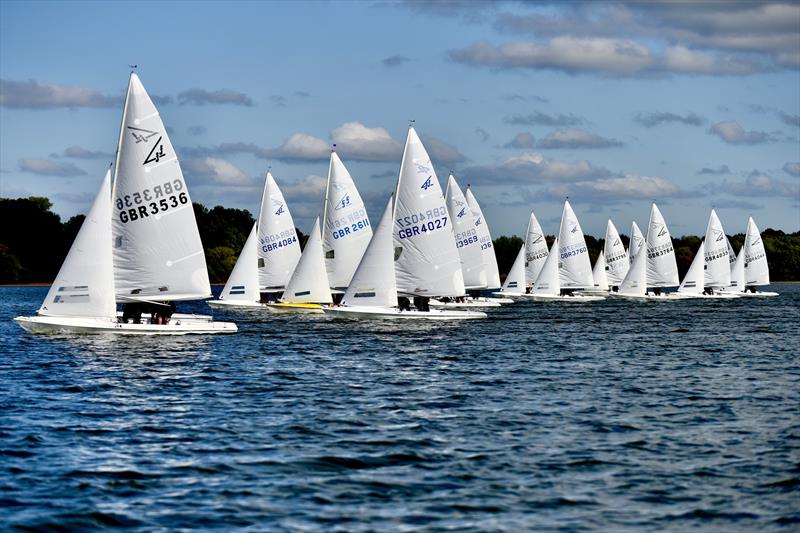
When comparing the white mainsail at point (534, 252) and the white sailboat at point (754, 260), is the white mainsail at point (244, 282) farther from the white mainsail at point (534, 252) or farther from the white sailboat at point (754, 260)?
the white sailboat at point (754, 260)

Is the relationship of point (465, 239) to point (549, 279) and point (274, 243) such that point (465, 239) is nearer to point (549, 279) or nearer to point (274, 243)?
point (274, 243)

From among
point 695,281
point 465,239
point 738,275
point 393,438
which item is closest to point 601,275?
point 695,281

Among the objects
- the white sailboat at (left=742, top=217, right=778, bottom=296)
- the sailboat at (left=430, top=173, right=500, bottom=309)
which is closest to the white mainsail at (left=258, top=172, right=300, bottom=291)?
the sailboat at (left=430, top=173, right=500, bottom=309)

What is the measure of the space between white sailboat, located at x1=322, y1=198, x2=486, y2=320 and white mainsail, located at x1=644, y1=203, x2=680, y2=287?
63747 millimetres

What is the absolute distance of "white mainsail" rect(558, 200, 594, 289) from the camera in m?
118

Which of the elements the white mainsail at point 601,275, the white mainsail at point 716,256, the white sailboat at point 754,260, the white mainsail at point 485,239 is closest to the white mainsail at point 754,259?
the white sailboat at point 754,260

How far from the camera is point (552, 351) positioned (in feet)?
174

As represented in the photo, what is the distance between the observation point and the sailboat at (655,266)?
402 ft

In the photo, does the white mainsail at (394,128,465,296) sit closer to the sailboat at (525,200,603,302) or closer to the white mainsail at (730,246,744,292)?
the sailboat at (525,200,603,302)

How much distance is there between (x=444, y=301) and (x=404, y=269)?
30031mm

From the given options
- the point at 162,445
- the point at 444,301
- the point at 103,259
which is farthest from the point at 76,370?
the point at 444,301

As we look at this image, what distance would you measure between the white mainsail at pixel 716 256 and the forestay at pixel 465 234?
43.2 metres

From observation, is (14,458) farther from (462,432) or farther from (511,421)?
(511,421)

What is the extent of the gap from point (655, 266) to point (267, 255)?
5283cm
